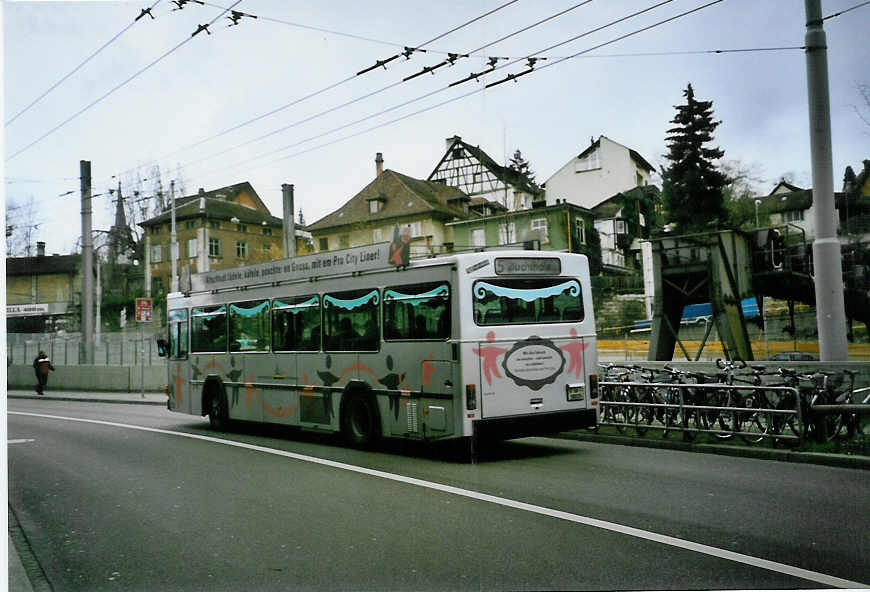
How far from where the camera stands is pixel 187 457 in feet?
40.3

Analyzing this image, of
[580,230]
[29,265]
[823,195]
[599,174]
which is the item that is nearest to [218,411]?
[29,265]

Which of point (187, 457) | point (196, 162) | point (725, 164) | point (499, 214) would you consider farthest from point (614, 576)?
point (725, 164)

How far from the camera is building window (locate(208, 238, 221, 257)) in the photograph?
3443 cm

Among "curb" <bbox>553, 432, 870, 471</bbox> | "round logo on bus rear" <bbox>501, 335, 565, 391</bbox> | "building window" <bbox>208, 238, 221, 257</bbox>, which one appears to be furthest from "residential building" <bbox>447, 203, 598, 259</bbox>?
"round logo on bus rear" <bbox>501, 335, 565, 391</bbox>

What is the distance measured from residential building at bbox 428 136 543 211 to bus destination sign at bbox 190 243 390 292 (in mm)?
8557

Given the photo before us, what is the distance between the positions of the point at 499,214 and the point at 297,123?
21840mm

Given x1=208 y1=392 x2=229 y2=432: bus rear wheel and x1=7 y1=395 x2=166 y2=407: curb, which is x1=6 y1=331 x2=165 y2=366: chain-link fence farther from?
x1=208 y1=392 x2=229 y2=432: bus rear wheel

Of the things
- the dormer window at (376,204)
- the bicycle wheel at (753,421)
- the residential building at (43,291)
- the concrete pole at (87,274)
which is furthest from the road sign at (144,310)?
the bicycle wheel at (753,421)

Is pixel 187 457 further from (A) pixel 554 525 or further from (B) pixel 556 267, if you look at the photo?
(A) pixel 554 525

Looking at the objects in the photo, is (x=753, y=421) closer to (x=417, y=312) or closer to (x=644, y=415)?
(x=644, y=415)

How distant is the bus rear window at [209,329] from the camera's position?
15.9 m

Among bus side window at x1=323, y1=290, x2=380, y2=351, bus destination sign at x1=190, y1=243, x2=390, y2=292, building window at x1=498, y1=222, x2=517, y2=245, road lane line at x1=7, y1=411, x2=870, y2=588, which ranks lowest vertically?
road lane line at x1=7, y1=411, x2=870, y2=588

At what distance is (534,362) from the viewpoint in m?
11.1

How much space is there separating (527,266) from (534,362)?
134cm
